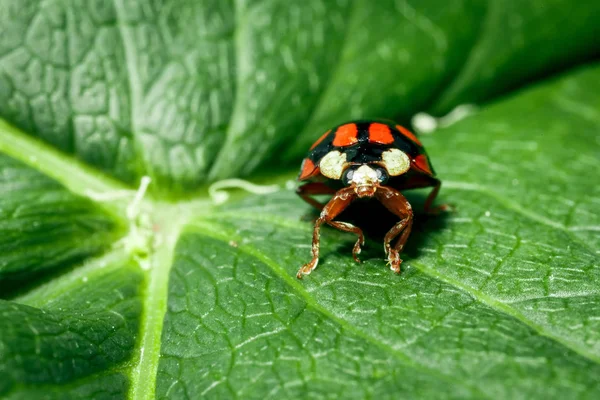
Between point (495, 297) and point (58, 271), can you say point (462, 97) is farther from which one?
point (58, 271)

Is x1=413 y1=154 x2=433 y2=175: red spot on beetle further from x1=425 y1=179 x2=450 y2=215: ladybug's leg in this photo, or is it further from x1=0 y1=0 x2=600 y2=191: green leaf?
x1=0 y1=0 x2=600 y2=191: green leaf

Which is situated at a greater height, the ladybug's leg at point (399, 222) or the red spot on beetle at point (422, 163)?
the red spot on beetle at point (422, 163)

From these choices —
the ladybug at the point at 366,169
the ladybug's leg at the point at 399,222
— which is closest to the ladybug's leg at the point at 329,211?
the ladybug at the point at 366,169

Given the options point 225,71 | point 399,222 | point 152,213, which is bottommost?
point 152,213

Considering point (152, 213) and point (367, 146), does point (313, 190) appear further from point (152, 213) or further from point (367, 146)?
point (152, 213)

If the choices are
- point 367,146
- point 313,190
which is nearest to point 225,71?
point 313,190

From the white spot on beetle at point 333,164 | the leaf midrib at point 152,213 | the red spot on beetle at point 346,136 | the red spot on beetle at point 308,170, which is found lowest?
the leaf midrib at point 152,213

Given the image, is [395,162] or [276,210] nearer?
[395,162]

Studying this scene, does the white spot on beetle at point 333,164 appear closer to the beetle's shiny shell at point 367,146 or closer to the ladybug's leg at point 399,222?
the beetle's shiny shell at point 367,146
